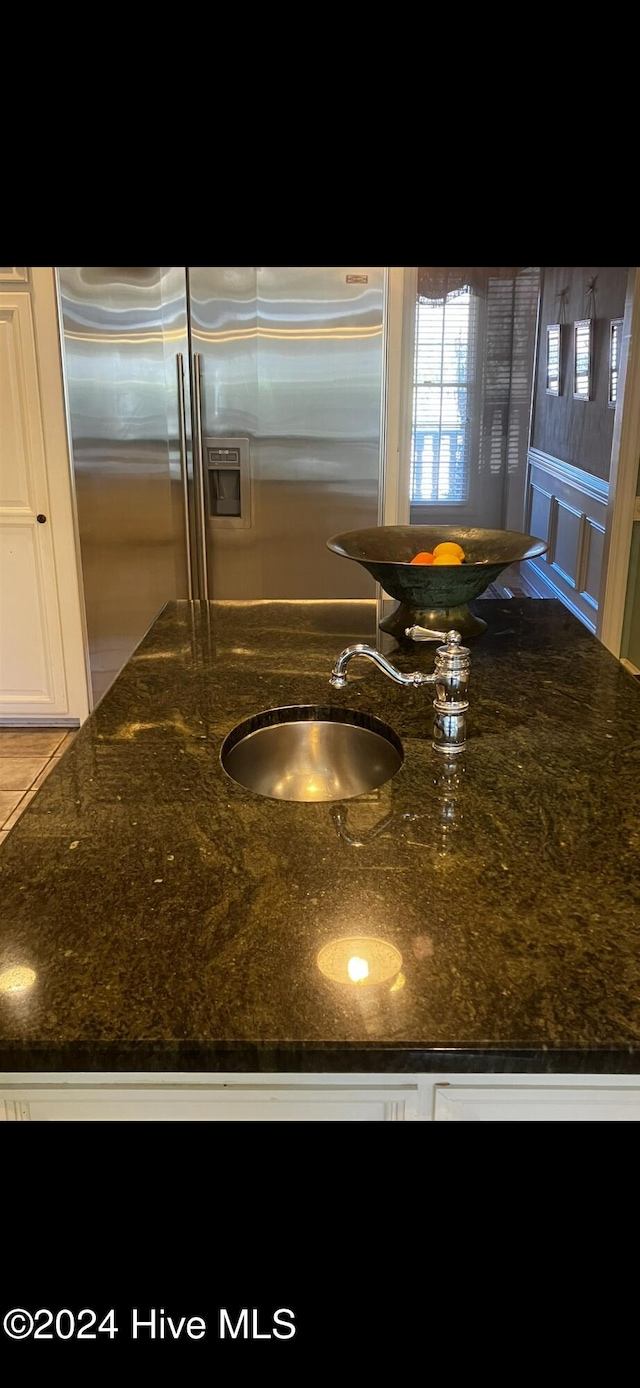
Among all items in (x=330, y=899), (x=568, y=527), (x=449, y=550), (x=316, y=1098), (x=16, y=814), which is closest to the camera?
(x=316, y=1098)

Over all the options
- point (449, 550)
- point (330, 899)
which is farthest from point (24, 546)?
point (330, 899)

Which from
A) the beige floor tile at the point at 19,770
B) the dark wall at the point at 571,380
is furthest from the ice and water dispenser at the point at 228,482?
the dark wall at the point at 571,380

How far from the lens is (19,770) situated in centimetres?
355

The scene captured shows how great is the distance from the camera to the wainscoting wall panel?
470cm

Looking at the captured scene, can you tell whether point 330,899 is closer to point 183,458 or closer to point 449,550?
point 449,550

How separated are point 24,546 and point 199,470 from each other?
2.22 ft

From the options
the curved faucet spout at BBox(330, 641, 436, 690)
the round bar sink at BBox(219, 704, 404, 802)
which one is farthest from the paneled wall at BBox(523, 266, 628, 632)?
the curved faucet spout at BBox(330, 641, 436, 690)

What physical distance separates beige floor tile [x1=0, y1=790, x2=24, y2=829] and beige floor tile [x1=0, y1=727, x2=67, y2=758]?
32cm

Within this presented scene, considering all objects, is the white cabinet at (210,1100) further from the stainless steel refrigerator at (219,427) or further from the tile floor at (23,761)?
the stainless steel refrigerator at (219,427)

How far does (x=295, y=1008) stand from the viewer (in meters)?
0.91

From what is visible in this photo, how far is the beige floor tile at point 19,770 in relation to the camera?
3.44m

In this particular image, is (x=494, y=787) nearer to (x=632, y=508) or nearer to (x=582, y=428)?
(x=632, y=508)

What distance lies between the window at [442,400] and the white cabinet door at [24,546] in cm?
278

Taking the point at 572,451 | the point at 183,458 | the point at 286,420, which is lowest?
the point at 572,451
